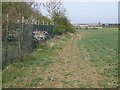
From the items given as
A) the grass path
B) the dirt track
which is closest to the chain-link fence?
the grass path

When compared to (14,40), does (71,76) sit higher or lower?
lower

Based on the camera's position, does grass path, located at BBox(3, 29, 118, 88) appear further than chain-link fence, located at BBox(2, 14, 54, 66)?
No

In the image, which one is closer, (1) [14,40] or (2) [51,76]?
(2) [51,76]

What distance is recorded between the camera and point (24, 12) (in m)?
15.7

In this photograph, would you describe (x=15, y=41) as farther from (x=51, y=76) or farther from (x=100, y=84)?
(x=100, y=84)

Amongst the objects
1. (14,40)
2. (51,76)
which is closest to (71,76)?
(51,76)

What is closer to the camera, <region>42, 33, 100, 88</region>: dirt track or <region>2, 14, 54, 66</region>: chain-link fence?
<region>42, 33, 100, 88</region>: dirt track

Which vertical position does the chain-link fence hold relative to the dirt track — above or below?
above

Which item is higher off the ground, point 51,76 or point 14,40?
point 14,40

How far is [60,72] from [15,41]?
2910mm

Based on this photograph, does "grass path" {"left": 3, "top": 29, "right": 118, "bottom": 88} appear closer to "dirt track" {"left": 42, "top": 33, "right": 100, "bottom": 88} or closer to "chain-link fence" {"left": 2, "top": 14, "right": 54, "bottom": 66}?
"dirt track" {"left": 42, "top": 33, "right": 100, "bottom": 88}

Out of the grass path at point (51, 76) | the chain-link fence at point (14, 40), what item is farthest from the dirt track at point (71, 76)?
the chain-link fence at point (14, 40)

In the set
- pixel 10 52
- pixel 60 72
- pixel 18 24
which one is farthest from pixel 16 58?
pixel 60 72

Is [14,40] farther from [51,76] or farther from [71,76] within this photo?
[71,76]
